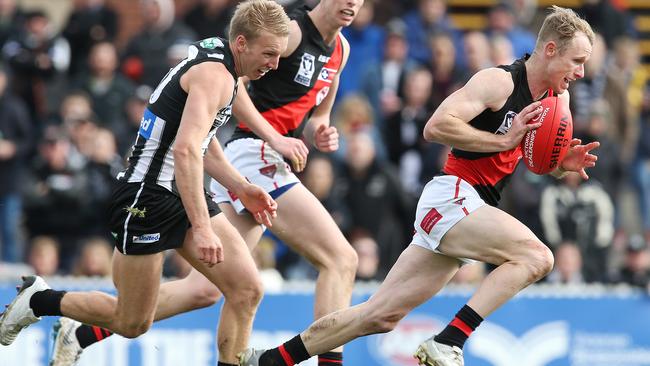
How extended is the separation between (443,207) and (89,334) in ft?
8.81

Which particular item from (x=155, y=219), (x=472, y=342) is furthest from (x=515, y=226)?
(x=472, y=342)

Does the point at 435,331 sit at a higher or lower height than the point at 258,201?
lower

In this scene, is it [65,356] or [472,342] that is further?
[472,342]

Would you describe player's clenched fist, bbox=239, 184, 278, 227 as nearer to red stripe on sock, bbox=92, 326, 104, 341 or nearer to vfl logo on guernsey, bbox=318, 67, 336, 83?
vfl logo on guernsey, bbox=318, 67, 336, 83

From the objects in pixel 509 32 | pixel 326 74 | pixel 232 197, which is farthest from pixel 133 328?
pixel 509 32

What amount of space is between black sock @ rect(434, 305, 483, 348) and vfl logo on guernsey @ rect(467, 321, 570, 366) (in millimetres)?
4290

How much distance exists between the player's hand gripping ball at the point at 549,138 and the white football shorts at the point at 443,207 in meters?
0.43

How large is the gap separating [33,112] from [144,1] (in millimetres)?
1788

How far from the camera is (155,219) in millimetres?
7852

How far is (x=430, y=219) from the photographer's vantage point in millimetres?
7988

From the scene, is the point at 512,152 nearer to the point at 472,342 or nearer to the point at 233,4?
the point at 472,342

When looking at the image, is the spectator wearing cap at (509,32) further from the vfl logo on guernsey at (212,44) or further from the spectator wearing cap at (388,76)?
the vfl logo on guernsey at (212,44)

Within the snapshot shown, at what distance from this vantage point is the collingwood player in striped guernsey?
7.52 m

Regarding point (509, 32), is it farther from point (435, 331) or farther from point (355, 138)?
point (435, 331)
